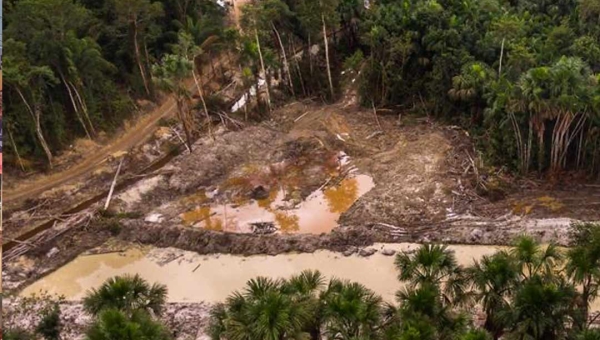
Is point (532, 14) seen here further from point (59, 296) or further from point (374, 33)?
point (59, 296)

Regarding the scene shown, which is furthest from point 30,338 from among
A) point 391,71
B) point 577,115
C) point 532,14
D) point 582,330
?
point 532,14

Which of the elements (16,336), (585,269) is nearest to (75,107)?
(16,336)

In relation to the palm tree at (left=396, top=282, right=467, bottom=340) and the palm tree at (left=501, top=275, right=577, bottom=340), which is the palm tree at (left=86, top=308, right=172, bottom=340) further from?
the palm tree at (left=501, top=275, right=577, bottom=340)

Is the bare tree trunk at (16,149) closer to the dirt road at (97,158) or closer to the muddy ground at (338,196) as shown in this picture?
the dirt road at (97,158)

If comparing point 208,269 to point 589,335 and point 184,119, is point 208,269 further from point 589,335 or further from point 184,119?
point 589,335

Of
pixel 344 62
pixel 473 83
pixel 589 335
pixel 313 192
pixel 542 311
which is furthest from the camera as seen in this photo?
pixel 344 62

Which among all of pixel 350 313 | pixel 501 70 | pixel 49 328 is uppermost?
pixel 501 70
